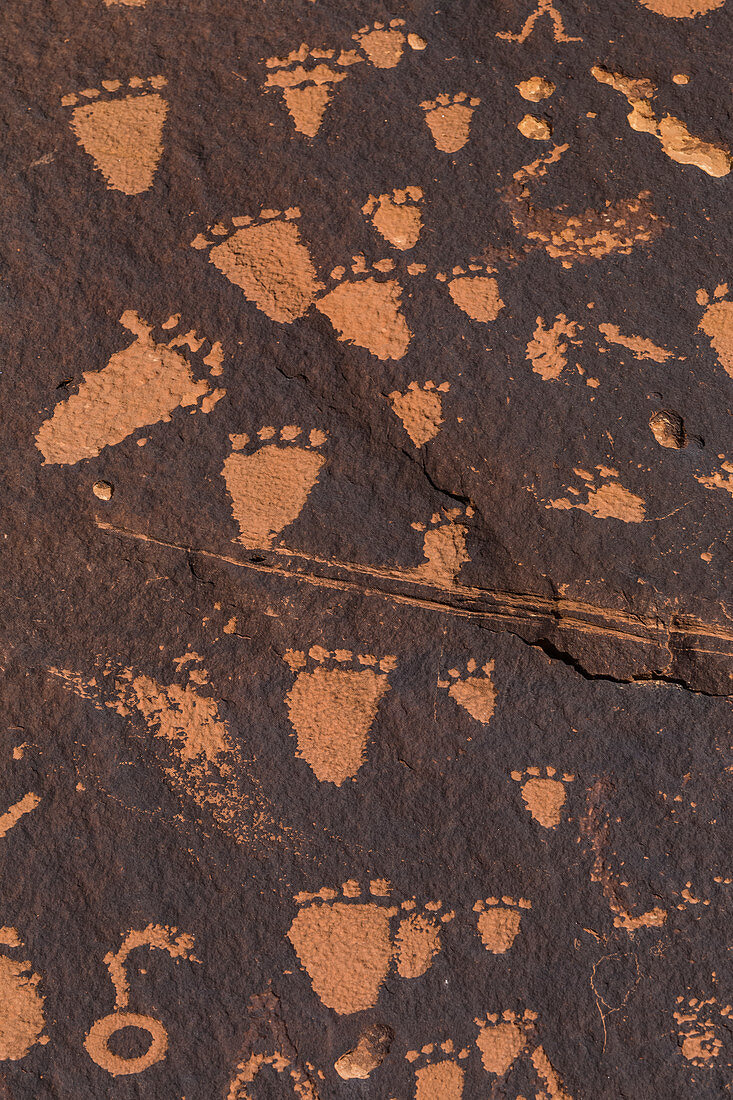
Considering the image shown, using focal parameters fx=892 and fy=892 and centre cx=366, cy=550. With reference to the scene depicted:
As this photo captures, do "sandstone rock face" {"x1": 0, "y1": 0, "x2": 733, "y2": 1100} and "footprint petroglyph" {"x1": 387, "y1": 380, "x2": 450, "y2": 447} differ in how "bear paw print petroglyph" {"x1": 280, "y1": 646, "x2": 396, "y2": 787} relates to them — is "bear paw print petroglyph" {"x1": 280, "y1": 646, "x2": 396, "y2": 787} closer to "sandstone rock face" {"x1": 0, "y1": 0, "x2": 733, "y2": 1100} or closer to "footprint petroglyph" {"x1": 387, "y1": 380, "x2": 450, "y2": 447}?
"sandstone rock face" {"x1": 0, "y1": 0, "x2": 733, "y2": 1100}

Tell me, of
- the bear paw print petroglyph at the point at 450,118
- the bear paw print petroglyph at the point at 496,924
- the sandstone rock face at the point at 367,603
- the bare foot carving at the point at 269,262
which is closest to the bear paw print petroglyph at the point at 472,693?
the sandstone rock face at the point at 367,603

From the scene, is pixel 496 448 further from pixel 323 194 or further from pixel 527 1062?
pixel 527 1062

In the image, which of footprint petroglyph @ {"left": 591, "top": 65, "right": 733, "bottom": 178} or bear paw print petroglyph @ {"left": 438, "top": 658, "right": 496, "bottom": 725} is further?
footprint petroglyph @ {"left": 591, "top": 65, "right": 733, "bottom": 178}

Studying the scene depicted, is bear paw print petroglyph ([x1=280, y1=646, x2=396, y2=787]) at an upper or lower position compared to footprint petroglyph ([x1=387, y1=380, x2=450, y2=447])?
lower

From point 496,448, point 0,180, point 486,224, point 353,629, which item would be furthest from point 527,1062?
point 0,180

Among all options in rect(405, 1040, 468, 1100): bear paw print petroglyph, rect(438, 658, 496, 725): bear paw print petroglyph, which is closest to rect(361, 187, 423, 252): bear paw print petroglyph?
rect(438, 658, 496, 725): bear paw print petroglyph

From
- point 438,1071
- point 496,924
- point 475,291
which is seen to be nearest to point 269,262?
point 475,291
